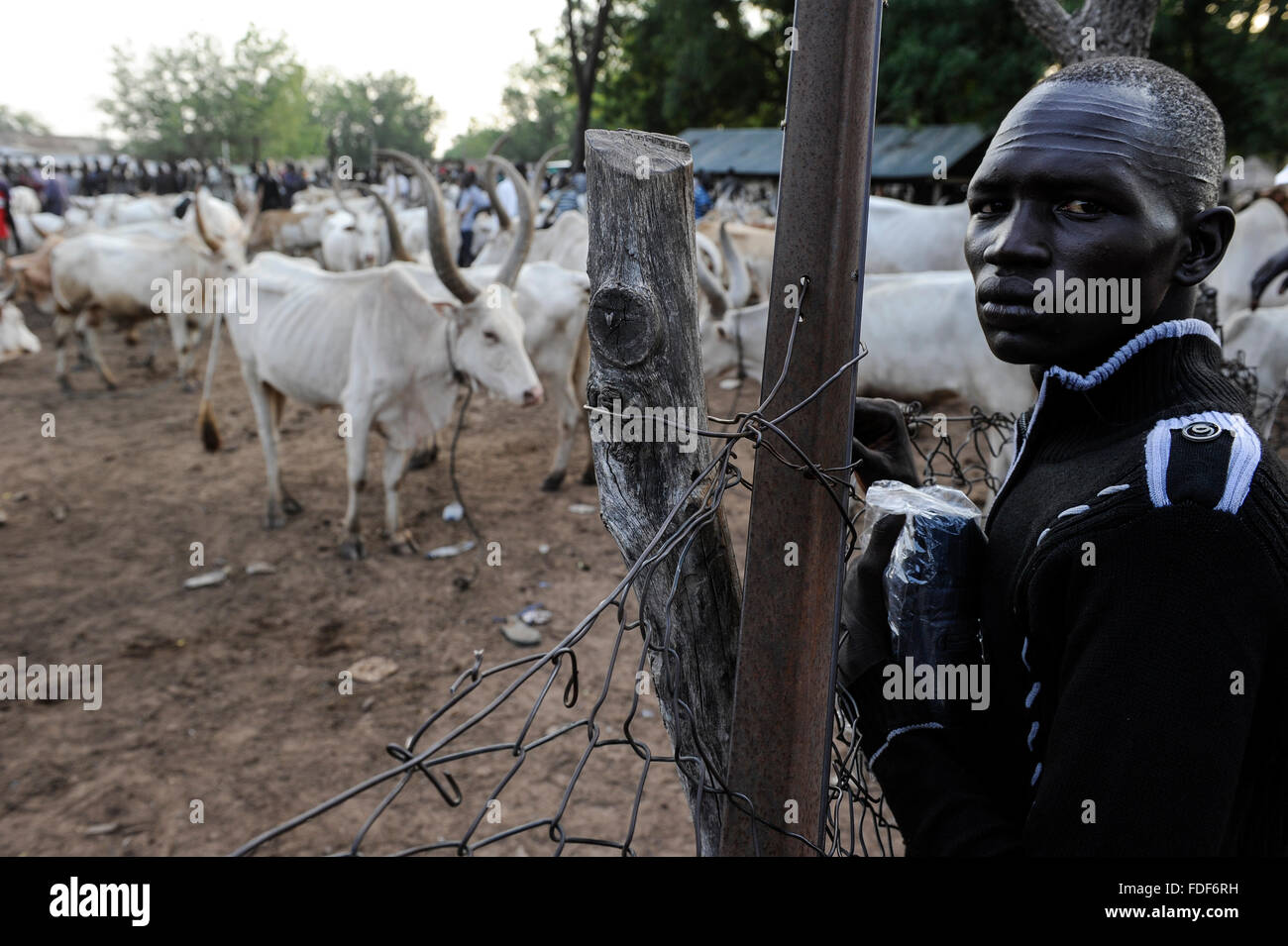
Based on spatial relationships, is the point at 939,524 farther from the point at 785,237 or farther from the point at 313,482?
the point at 313,482

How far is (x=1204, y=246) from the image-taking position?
43.3 inches

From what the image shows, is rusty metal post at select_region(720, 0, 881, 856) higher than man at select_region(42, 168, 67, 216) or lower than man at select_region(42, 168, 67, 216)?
lower

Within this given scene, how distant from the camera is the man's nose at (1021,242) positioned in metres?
1.08

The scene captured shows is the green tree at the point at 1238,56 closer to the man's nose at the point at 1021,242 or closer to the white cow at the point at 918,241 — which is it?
the white cow at the point at 918,241

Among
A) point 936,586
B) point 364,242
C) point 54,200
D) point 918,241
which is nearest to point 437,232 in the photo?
point 936,586

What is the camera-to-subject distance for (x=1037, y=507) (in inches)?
45.7

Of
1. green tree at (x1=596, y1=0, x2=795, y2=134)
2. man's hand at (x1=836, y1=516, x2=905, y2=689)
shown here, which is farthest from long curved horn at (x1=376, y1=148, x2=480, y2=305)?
green tree at (x1=596, y1=0, x2=795, y2=134)

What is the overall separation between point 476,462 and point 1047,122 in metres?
6.71

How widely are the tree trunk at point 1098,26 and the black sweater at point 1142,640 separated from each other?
334 cm

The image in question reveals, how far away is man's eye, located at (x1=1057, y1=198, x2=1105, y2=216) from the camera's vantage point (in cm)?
106

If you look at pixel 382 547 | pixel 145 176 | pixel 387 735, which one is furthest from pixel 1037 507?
pixel 145 176

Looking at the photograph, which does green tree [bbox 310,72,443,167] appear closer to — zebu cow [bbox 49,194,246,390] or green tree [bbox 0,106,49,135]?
green tree [bbox 0,106,49,135]

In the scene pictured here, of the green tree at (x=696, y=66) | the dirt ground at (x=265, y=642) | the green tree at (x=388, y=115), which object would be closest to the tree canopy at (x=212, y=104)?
the green tree at (x=388, y=115)

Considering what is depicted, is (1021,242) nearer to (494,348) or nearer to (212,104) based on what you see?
(494,348)
